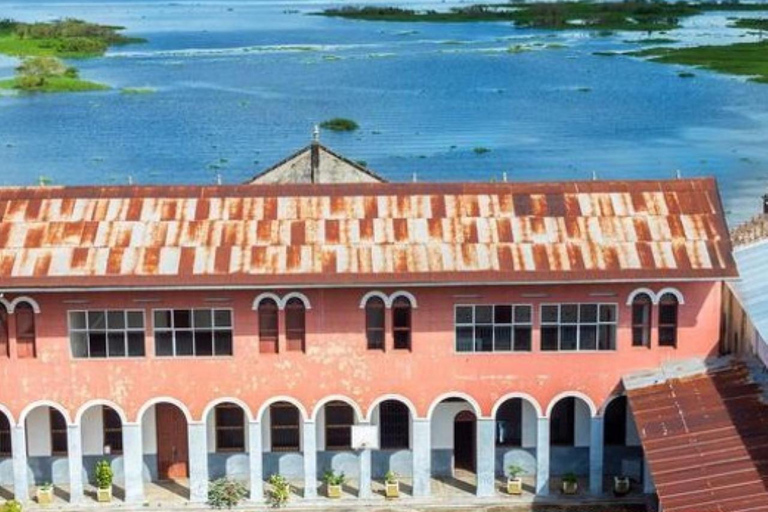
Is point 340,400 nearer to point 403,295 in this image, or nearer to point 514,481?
point 403,295

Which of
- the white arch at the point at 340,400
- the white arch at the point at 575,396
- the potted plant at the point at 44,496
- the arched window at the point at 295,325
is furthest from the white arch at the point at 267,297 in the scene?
the white arch at the point at 575,396

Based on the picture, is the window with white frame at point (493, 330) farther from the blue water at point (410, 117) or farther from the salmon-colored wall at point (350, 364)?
the blue water at point (410, 117)

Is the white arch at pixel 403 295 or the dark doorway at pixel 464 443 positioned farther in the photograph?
the dark doorway at pixel 464 443

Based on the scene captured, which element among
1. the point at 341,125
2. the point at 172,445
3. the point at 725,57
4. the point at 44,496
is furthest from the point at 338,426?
the point at 725,57

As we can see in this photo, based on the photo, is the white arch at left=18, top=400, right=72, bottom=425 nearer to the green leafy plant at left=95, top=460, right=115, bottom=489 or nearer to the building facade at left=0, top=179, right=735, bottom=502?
the building facade at left=0, top=179, right=735, bottom=502

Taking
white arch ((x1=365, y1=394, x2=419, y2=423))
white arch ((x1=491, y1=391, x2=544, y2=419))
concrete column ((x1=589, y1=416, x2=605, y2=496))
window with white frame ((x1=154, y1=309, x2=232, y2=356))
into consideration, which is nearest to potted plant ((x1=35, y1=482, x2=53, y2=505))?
window with white frame ((x1=154, y1=309, x2=232, y2=356))

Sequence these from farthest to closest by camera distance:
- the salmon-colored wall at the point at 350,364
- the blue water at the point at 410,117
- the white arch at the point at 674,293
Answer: the blue water at the point at 410,117 → the white arch at the point at 674,293 → the salmon-colored wall at the point at 350,364
